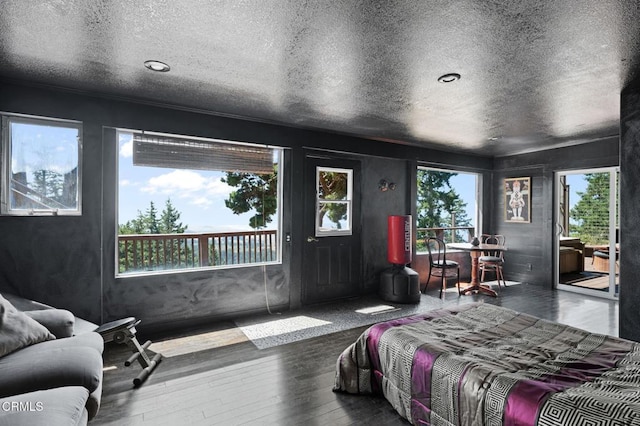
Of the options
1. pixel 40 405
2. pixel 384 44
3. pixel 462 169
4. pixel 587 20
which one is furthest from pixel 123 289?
pixel 462 169

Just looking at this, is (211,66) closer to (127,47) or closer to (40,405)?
(127,47)

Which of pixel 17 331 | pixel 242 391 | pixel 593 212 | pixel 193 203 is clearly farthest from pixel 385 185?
pixel 17 331

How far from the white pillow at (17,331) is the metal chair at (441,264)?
4.85m

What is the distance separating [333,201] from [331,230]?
1.48 ft

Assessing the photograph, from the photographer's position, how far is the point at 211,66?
105 inches

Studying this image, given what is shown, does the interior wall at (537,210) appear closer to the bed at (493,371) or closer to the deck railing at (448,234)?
the deck railing at (448,234)

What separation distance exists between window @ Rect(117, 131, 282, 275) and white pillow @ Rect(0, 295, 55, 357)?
139 centimetres

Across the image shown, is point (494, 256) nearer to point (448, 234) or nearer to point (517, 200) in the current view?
point (448, 234)

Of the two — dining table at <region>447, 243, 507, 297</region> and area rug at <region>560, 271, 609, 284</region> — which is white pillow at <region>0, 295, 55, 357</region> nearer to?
dining table at <region>447, 243, 507, 297</region>

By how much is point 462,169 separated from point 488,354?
5183 millimetres

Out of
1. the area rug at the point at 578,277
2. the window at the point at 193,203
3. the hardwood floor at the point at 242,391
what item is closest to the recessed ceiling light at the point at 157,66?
the window at the point at 193,203

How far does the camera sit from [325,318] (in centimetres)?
415

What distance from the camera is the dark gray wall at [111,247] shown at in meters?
3.06

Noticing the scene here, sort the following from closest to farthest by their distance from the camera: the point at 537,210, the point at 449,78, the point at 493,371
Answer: the point at 493,371 < the point at 449,78 < the point at 537,210
